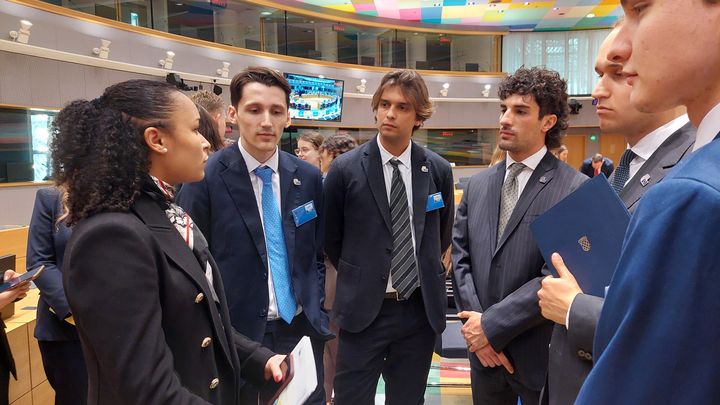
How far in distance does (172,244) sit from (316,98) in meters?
10.8

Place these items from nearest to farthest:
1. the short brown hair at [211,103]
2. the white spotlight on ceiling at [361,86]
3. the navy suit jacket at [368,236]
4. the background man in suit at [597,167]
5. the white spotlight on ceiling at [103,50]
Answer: the navy suit jacket at [368,236]
the short brown hair at [211,103]
the background man in suit at [597,167]
the white spotlight on ceiling at [103,50]
the white spotlight on ceiling at [361,86]

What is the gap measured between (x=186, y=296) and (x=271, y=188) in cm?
90

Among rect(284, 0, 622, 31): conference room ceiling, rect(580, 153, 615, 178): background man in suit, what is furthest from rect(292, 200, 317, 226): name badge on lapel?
rect(284, 0, 622, 31): conference room ceiling

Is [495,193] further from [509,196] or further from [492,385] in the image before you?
[492,385]

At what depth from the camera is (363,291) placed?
215 centimetres

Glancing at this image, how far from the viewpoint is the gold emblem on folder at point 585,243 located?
1265 millimetres

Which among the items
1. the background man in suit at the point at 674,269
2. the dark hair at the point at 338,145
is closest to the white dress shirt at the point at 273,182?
the background man in suit at the point at 674,269

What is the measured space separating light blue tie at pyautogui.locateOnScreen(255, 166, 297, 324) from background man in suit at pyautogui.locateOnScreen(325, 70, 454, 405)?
1.09 ft

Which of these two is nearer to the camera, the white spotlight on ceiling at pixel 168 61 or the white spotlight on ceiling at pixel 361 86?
the white spotlight on ceiling at pixel 168 61

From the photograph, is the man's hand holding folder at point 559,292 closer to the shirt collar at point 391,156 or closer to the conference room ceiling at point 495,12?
the shirt collar at point 391,156

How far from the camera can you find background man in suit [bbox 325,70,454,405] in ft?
7.13

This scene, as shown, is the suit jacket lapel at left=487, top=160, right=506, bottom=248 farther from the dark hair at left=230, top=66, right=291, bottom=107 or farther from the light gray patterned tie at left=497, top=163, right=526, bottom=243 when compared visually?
the dark hair at left=230, top=66, right=291, bottom=107

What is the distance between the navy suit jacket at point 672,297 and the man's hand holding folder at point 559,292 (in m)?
0.75

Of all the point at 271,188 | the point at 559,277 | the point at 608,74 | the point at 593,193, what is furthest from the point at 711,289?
the point at 271,188
